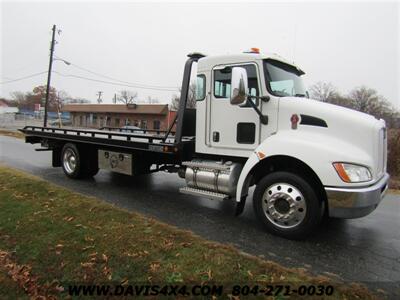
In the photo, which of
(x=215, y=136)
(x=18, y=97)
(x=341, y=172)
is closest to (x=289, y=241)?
(x=341, y=172)

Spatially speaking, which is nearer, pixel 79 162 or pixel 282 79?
pixel 282 79

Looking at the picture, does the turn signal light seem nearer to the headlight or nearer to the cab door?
the headlight

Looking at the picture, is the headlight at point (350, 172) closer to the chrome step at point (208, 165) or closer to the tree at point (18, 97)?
the chrome step at point (208, 165)

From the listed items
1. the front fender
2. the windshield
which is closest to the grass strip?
the front fender

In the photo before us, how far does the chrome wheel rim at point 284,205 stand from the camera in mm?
3920

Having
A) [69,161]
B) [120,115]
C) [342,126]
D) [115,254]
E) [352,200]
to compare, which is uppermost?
[120,115]

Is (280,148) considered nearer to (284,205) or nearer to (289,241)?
(284,205)

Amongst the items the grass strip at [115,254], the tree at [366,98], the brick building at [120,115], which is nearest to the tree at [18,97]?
the brick building at [120,115]

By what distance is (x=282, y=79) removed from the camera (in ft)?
15.4

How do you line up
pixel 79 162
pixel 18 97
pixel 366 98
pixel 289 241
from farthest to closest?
pixel 18 97 → pixel 366 98 → pixel 79 162 → pixel 289 241

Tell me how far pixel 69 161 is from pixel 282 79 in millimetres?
5878

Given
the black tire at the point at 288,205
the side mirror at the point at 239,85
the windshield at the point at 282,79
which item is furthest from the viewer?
the windshield at the point at 282,79

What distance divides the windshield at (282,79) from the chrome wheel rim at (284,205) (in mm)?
1462

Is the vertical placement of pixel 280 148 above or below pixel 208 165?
above
